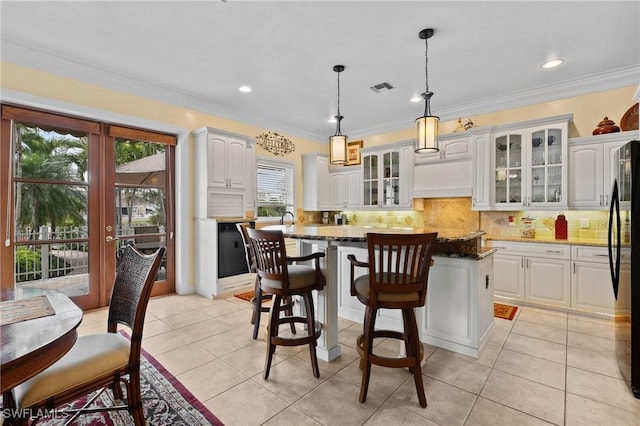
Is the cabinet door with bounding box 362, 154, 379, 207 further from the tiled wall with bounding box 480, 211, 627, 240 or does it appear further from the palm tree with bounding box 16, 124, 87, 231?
the palm tree with bounding box 16, 124, 87, 231

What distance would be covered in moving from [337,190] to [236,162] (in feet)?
7.32

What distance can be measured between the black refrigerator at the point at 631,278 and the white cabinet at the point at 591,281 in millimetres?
1137

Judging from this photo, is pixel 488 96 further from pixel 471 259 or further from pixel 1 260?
pixel 1 260

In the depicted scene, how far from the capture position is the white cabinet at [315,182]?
592 centimetres

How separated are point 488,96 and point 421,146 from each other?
2.43 meters

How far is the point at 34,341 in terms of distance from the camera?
1.10 m

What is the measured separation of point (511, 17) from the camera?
8.46ft

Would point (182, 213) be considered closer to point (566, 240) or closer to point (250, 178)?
point (250, 178)

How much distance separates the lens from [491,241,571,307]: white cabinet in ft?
11.7

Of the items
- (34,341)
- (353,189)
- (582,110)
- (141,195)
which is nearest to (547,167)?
(582,110)

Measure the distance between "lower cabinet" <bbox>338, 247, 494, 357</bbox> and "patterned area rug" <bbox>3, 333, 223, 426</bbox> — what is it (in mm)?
1739

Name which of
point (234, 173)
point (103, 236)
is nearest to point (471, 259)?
point (234, 173)

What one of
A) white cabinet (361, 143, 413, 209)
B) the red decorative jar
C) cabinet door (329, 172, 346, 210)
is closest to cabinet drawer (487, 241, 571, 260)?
the red decorative jar

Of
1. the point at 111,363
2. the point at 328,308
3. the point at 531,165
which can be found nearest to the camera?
the point at 111,363
